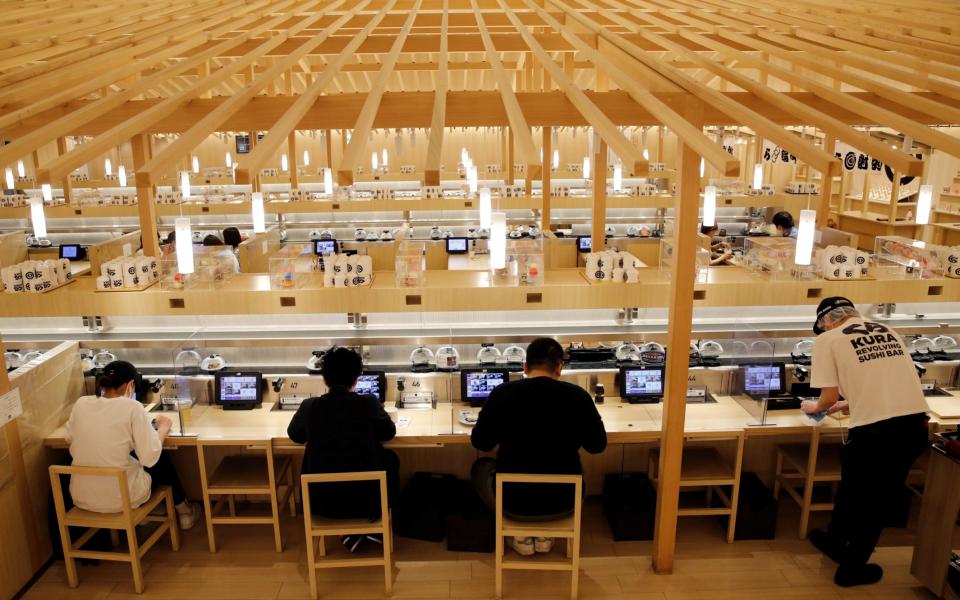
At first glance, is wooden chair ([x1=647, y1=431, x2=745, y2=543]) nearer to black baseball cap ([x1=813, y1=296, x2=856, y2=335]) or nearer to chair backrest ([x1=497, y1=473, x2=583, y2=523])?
black baseball cap ([x1=813, y1=296, x2=856, y2=335])

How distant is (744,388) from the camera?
16.1ft

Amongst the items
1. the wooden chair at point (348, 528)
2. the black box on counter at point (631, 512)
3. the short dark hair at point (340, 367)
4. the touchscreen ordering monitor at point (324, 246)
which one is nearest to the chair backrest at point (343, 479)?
the wooden chair at point (348, 528)

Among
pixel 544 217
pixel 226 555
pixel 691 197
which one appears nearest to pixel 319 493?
pixel 226 555

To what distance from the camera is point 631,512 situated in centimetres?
433

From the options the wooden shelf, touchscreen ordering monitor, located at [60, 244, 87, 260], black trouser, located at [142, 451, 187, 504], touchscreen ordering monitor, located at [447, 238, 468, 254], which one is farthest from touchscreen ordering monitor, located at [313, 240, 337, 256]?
black trouser, located at [142, 451, 187, 504]

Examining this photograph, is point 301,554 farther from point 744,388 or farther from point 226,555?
point 744,388

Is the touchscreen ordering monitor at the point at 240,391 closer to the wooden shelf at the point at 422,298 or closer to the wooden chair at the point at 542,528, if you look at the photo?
the wooden shelf at the point at 422,298

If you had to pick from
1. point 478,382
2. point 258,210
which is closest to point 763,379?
point 478,382

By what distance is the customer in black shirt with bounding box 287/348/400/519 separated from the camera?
145 inches

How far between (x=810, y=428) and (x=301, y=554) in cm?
359

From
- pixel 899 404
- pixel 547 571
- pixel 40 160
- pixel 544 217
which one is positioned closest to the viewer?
pixel 899 404

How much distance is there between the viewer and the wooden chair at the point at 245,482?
13.8 feet

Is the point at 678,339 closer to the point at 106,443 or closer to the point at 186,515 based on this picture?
the point at 106,443

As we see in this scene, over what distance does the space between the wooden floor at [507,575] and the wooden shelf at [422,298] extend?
173cm
